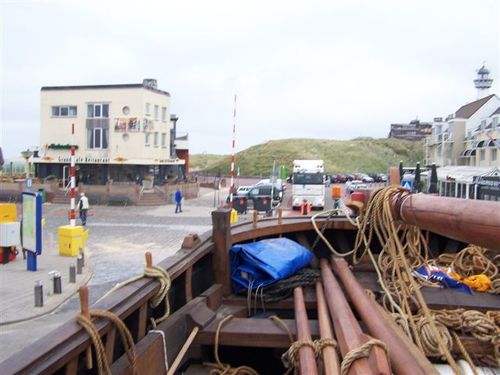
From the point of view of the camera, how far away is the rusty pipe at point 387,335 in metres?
2.46

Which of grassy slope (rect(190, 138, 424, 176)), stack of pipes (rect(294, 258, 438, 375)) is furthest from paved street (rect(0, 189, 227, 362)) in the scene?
grassy slope (rect(190, 138, 424, 176))

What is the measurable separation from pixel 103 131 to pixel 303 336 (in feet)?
112

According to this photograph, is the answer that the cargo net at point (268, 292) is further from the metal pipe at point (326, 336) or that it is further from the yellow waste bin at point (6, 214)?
the yellow waste bin at point (6, 214)

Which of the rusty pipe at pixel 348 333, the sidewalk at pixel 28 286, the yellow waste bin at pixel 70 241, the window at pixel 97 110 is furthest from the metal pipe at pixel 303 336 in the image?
the window at pixel 97 110

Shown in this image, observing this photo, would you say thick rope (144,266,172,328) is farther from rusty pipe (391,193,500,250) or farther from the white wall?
the white wall

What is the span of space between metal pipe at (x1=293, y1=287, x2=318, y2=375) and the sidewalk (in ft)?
20.1

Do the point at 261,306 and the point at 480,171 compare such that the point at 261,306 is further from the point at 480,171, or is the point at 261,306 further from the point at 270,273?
the point at 480,171

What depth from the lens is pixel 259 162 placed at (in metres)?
88.1

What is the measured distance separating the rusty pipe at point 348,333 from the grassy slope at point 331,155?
74.6 m

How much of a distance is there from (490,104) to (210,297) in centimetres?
5588

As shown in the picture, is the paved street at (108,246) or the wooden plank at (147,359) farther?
the paved street at (108,246)

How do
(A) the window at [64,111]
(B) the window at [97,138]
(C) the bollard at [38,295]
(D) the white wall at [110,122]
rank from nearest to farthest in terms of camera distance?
(C) the bollard at [38,295], (D) the white wall at [110,122], (B) the window at [97,138], (A) the window at [64,111]

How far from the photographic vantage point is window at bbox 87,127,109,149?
115 ft

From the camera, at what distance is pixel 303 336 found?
137 inches
